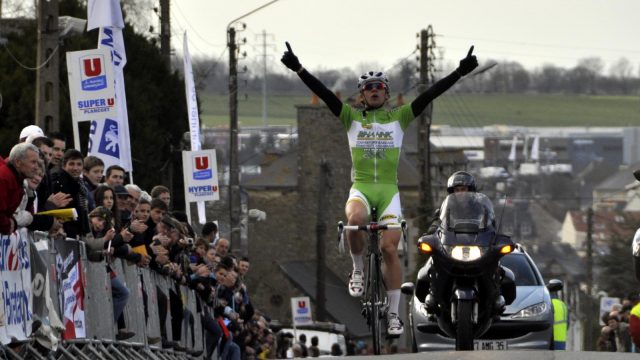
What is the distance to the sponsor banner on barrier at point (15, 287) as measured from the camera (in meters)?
14.8

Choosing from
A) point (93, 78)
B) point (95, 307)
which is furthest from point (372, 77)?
point (93, 78)

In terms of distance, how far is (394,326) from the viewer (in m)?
17.6

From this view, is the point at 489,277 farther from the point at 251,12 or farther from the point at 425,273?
the point at 251,12

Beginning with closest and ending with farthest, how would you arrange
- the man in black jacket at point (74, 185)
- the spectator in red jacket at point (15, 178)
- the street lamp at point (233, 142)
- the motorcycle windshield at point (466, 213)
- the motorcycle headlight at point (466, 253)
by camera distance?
1. the spectator in red jacket at point (15, 178)
2. the motorcycle headlight at point (466, 253)
3. the motorcycle windshield at point (466, 213)
4. the man in black jacket at point (74, 185)
5. the street lamp at point (233, 142)

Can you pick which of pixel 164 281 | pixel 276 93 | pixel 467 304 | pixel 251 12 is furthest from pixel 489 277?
pixel 276 93

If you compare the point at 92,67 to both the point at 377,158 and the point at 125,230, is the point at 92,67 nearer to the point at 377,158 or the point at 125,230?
the point at 125,230

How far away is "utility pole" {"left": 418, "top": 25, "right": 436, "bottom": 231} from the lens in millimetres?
56375

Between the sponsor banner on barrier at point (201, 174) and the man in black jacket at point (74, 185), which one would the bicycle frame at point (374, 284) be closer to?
the man in black jacket at point (74, 185)

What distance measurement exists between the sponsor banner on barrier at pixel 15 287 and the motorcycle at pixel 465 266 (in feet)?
12.0

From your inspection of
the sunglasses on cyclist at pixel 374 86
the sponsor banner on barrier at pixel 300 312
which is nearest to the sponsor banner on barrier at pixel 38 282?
the sunglasses on cyclist at pixel 374 86

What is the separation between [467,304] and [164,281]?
581 centimetres

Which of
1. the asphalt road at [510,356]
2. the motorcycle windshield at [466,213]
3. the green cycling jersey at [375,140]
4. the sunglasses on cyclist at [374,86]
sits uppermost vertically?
the sunglasses on cyclist at [374,86]

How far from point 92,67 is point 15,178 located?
11913mm

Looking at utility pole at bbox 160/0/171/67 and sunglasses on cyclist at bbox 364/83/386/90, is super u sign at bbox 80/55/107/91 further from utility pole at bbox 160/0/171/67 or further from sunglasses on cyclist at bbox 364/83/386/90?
utility pole at bbox 160/0/171/67
